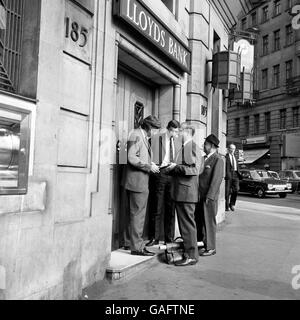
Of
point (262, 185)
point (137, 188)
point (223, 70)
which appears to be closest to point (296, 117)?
point (262, 185)

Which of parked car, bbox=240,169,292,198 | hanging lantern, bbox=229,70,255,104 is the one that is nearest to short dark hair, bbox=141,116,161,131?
hanging lantern, bbox=229,70,255,104

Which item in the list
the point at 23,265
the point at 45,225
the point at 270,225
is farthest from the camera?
the point at 270,225

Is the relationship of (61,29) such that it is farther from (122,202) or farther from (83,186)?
(122,202)

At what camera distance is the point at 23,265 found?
11.5ft

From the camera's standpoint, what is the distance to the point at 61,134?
161 inches

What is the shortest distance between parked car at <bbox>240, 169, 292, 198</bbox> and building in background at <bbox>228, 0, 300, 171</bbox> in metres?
13.2

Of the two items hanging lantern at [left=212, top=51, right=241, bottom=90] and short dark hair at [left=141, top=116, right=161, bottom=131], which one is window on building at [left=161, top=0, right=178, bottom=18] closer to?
hanging lantern at [left=212, top=51, right=241, bottom=90]

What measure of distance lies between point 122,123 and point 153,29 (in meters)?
1.43

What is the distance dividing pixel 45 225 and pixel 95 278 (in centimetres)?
116

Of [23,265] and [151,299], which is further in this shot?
[151,299]

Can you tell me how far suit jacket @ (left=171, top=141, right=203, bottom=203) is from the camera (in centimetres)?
557

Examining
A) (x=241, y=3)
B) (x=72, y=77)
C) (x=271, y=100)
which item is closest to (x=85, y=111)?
(x=72, y=77)

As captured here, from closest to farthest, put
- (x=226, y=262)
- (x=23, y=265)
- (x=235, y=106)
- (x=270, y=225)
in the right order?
(x=23, y=265)
(x=226, y=262)
(x=270, y=225)
(x=235, y=106)

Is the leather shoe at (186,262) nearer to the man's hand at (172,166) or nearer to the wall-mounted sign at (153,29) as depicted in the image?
the man's hand at (172,166)
